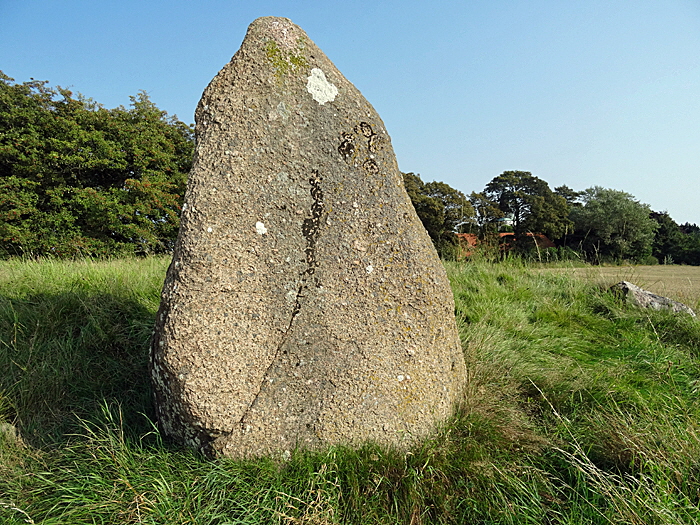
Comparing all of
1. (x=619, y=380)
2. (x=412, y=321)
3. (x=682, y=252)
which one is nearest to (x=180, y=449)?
(x=412, y=321)

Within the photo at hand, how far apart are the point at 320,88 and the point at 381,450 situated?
201 cm

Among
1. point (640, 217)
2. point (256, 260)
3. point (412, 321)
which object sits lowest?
point (412, 321)

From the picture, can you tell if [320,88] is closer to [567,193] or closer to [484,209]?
[484,209]

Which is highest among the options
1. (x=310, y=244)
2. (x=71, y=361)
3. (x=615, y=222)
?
(x=615, y=222)

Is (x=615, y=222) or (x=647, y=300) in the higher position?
(x=615, y=222)

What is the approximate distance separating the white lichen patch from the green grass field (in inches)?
75.6

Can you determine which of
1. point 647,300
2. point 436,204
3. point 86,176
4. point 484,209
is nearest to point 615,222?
point 484,209

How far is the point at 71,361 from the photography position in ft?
10.4

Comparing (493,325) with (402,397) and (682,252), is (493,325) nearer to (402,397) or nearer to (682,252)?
(402,397)

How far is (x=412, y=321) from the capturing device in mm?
2301

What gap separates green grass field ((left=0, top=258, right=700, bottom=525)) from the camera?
1.82 meters

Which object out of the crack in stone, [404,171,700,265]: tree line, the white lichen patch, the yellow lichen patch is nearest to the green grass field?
the crack in stone

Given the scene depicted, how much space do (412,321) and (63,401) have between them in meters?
2.49

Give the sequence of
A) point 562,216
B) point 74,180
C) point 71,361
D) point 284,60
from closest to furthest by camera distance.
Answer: point 284,60 → point 71,361 → point 74,180 → point 562,216
